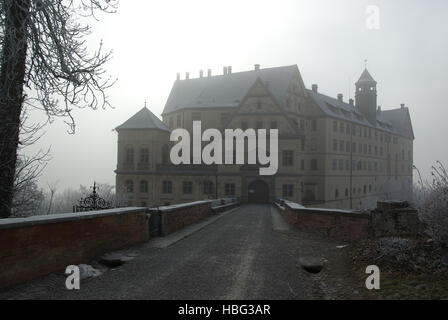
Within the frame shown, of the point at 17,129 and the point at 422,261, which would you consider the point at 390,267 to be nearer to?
the point at 422,261

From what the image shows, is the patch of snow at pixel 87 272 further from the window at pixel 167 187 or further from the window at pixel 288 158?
the window at pixel 167 187

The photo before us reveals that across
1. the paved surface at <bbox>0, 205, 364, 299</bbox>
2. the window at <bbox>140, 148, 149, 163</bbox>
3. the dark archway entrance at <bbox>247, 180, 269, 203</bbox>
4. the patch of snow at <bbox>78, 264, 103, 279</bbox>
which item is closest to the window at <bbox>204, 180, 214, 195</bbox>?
the dark archway entrance at <bbox>247, 180, 269, 203</bbox>

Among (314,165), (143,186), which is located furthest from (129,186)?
(314,165)

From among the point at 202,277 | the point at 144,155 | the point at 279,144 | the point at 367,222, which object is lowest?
the point at 202,277

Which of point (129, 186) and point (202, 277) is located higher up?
point (129, 186)

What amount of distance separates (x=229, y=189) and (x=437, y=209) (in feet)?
110

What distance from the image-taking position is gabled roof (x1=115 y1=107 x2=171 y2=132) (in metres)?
48.0

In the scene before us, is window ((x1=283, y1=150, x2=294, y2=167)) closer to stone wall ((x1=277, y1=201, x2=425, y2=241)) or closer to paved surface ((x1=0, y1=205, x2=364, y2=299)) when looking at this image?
stone wall ((x1=277, y1=201, x2=425, y2=241))

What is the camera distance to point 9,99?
880cm

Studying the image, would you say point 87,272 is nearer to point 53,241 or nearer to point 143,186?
point 53,241

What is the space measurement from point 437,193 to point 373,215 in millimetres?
2683

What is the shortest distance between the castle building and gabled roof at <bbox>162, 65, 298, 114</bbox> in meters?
0.17

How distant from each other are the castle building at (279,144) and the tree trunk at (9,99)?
31.1 m
